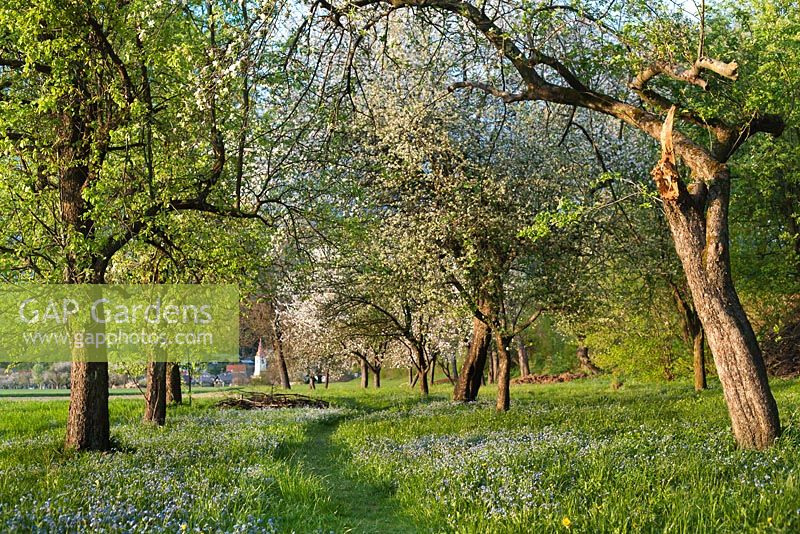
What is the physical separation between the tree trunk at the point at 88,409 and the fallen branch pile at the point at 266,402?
1468cm

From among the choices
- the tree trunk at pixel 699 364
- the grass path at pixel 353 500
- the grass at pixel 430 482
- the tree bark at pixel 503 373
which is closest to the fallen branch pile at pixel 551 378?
the tree trunk at pixel 699 364

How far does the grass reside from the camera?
563 cm

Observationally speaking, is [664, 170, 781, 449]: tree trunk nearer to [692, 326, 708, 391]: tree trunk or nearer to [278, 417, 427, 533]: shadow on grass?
[278, 417, 427, 533]: shadow on grass

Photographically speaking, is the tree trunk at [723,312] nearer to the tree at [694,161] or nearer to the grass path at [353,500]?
the tree at [694,161]

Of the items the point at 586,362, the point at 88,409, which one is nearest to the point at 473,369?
the point at 88,409

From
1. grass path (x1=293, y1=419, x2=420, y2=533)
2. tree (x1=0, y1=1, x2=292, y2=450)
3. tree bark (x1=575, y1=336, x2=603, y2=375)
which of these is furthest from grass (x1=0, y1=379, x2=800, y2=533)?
tree bark (x1=575, y1=336, x2=603, y2=375)

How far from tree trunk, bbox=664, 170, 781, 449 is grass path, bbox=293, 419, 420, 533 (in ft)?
16.8

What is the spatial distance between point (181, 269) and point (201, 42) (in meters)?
4.63

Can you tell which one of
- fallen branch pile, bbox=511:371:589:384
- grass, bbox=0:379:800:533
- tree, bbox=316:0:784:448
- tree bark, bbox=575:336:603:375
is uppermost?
tree, bbox=316:0:784:448

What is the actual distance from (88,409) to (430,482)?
7.06 metres

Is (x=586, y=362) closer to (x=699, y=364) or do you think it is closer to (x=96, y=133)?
(x=699, y=364)

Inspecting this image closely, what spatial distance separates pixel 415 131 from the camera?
19.4m

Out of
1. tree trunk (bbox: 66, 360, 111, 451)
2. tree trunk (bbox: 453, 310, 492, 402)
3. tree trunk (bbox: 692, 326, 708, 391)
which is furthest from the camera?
tree trunk (bbox: 692, 326, 708, 391)

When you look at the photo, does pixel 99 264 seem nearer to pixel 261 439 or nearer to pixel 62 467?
pixel 62 467
